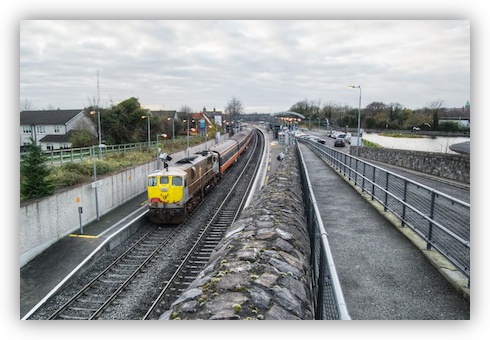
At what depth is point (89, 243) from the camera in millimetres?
15094

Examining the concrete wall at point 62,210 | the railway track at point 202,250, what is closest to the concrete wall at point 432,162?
the railway track at point 202,250

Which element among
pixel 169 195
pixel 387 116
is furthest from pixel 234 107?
pixel 169 195

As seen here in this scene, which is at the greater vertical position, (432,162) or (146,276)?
(432,162)

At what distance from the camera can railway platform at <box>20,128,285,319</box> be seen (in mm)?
11156

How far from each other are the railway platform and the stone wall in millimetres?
8409

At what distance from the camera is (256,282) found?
391 centimetres

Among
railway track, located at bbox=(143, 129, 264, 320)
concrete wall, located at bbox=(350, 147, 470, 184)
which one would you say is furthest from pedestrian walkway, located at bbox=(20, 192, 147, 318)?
concrete wall, located at bbox=(350, 147, 470, 184)

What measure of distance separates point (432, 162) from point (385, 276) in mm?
17671

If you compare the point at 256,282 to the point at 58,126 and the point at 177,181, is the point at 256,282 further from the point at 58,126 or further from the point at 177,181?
the point at 58,126

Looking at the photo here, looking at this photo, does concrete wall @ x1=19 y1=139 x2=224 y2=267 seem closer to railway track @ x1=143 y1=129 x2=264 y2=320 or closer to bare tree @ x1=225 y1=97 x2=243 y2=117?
railway track @ x1=143 y1=129 x2=264 y2=320

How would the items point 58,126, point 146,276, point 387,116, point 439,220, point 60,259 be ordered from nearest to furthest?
point 439,220 → point 146,276 → point 60,259 → point 58,126 → point 387,116
